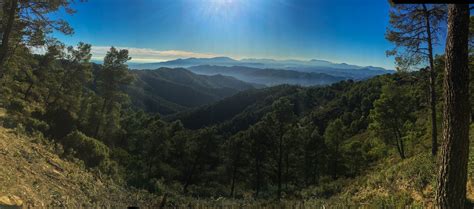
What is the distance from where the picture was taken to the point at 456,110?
18.4ft

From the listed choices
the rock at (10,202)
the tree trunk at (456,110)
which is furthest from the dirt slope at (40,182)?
the tree trunk at (456,110)

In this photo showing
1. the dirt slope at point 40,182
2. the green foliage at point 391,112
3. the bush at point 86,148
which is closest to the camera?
the dirt slope at point 40,182

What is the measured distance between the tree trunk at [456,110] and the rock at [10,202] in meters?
9.76

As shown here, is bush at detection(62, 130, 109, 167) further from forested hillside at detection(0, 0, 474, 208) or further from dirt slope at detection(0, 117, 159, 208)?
dirt slope at detection(0, 117, 159, 208)

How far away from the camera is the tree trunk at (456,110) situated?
5.51 meters

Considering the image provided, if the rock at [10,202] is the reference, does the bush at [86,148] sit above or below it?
below

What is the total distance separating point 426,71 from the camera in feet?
61.2

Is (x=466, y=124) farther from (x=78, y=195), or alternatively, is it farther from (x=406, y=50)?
(x=406, y=50)

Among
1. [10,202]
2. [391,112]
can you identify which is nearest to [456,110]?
[10,202]

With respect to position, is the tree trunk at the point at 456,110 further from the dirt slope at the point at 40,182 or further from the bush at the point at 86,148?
the bush at the point at 86,148

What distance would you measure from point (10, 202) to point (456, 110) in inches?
406

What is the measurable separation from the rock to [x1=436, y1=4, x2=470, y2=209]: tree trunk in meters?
9.76

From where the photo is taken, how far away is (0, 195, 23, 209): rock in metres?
7.78

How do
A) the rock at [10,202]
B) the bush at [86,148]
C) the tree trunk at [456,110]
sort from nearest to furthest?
the tree trunk at [456,110], the rock at [10,202], the bush at [86,148]
